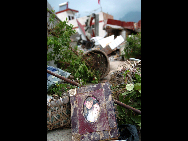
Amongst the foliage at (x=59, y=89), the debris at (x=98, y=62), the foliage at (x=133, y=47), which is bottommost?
the foliage at (x=59, y=89)

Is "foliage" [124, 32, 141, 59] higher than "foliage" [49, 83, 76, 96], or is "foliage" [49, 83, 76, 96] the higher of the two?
"foliage" [124, 32, 141, 59]

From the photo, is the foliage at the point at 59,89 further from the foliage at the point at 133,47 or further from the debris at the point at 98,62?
the foliage at the point at 133,47

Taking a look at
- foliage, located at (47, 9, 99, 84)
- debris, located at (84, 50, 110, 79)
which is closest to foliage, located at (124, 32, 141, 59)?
debris, located at (84, 50, 110, 79)

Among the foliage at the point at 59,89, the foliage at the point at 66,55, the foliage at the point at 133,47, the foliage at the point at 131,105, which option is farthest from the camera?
the foliage at the point at 133,47

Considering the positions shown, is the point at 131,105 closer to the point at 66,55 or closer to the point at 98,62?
the point at 98,62

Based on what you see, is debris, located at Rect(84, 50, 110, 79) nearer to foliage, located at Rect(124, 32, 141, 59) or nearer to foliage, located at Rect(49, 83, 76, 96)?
foliage, located at Rect(49, 83, 76, 96)

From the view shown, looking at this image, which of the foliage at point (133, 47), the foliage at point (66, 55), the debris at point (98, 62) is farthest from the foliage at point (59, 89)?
the foliage at point (133, 47)

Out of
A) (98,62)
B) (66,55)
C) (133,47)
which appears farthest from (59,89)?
(133,47)

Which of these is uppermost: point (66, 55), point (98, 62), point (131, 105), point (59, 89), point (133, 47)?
point (133, 47)

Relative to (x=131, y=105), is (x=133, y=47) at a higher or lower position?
higher

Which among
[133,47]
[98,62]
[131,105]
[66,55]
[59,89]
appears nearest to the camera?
[131,105]

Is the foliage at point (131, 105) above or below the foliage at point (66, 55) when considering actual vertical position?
below
